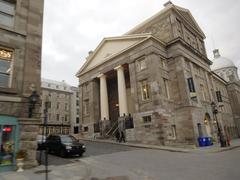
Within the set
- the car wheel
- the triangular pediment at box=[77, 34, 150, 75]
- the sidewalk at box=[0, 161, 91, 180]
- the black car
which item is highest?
the triangular pediment at box=[77, 34, 150, 75]

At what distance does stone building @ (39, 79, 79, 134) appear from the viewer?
5469cm

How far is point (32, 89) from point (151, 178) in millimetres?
8885

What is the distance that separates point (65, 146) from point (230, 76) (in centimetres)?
5874

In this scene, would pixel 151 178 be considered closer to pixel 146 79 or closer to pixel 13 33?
pixel 13 33

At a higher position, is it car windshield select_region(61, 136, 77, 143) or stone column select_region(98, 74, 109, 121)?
stone column select_region(98, 74, 109, 121)

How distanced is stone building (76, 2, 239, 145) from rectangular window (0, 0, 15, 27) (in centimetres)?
1710

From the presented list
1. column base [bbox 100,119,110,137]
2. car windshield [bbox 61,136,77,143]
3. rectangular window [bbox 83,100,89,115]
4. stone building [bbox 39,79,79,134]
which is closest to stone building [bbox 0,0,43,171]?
car windshield [bbox 61,136,77,143]

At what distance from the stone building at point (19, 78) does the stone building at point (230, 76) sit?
171 feet

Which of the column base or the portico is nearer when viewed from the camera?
the portico

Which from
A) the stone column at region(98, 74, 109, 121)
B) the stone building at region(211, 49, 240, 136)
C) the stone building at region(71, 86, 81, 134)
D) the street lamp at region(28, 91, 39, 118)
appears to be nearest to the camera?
the street lamp at region(28, 91, 39, 118)

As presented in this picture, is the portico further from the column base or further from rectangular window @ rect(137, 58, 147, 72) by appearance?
rectangular window @ rect(137, 58, 147, 72)

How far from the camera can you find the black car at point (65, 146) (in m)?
15.0

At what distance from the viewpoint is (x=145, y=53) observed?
26.7 meters

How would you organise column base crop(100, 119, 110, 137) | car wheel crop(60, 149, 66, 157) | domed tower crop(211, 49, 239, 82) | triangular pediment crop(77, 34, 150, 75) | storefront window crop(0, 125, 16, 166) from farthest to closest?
domed tower crop(211, 49, 239, 82) → column base crop(100, 119, 110, 137) → triangular pediment crop(77, 34, 150, 75) → car wheel crop(60, 149, 66, 157) → storefront window crop(0, 125, 16, 166)
